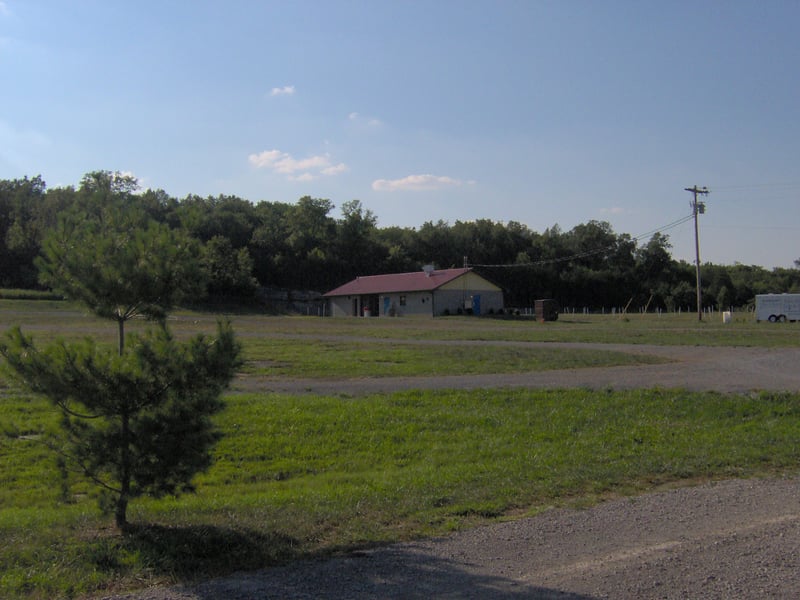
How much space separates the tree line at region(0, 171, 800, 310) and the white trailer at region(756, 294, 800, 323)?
20.9 m

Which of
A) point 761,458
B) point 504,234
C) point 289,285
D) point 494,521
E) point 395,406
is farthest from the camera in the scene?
point 504,234

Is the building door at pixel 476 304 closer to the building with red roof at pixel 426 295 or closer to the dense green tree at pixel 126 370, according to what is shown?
the building with red roof at pixel 426 295

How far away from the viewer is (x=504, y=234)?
114 metres

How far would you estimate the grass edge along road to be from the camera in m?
5.65

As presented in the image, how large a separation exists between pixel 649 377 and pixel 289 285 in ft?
241

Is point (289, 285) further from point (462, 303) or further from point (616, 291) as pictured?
point (616, 291)

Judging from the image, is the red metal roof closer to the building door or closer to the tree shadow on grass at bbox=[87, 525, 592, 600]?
the building door

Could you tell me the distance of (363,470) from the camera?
9.89 metres

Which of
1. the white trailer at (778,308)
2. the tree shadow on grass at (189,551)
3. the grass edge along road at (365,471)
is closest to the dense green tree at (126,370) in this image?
the tree shadow on grass at (189,551)

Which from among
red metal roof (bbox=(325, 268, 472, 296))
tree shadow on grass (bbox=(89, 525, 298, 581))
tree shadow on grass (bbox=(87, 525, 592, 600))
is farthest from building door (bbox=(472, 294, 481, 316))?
tree shadow on grass (bbox=(87, 525, 592, 600))

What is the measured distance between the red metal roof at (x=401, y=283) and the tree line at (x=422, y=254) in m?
10.2

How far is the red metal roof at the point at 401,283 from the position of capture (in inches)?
2581

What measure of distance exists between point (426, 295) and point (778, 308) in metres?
28.0

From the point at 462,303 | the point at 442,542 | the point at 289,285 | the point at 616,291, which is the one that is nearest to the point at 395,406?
the point at 442,542
